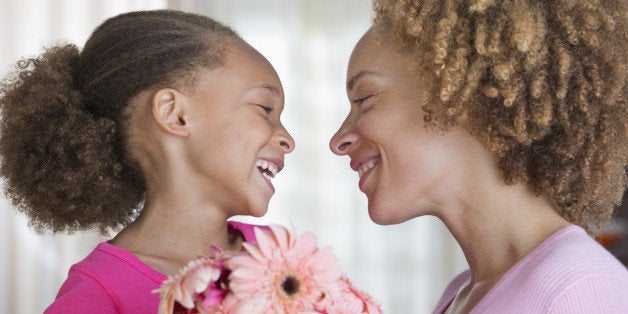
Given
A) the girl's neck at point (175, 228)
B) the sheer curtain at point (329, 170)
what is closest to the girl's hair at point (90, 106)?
the girl's neck at point (175, 228)

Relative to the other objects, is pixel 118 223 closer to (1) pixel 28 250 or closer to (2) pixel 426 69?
(2) pixel 426 69

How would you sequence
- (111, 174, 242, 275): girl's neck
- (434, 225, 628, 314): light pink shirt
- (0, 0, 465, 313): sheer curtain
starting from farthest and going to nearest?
(0, 0, 465, 313): sheer curtain, (111, 174, 242, 275): girl's neck, (434, 225, 628, 314): light pink shirt

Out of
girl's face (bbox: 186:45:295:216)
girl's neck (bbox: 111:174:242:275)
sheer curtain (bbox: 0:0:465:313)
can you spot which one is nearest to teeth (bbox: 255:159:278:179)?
girl's face (bbox: 186:45:295:216)

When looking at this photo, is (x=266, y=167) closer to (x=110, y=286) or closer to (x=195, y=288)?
(x=110, y=286)

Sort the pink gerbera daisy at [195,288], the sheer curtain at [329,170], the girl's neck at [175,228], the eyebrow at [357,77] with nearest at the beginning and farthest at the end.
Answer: the pink gerbera daisy at [195,288] < the girl's neck at [175,228] < the eyebrow at [357,77] < the sheer curtain at [329,170]

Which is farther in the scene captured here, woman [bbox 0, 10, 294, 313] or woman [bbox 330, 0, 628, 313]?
woman [bbox 0, 10, 294, 313]

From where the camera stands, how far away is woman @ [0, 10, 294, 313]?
54.9 inches

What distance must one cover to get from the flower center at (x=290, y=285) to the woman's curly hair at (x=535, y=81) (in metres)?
0.53

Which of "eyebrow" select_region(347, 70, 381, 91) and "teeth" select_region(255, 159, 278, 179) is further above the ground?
"eyebrow" select_region(347, 70, 381, 91)

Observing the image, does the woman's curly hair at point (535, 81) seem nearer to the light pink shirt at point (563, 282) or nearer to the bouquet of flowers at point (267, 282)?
the light pink shirt at point (563, 282)

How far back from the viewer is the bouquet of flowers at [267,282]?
0.84 metres

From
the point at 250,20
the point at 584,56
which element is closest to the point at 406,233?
the point at 250,20

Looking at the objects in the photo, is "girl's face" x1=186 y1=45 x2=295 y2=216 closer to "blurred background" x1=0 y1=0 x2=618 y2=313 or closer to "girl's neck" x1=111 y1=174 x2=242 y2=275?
"girl's neck" x1=111 y1=174 x2=242 y2=275

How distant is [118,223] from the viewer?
1628 millimetres
